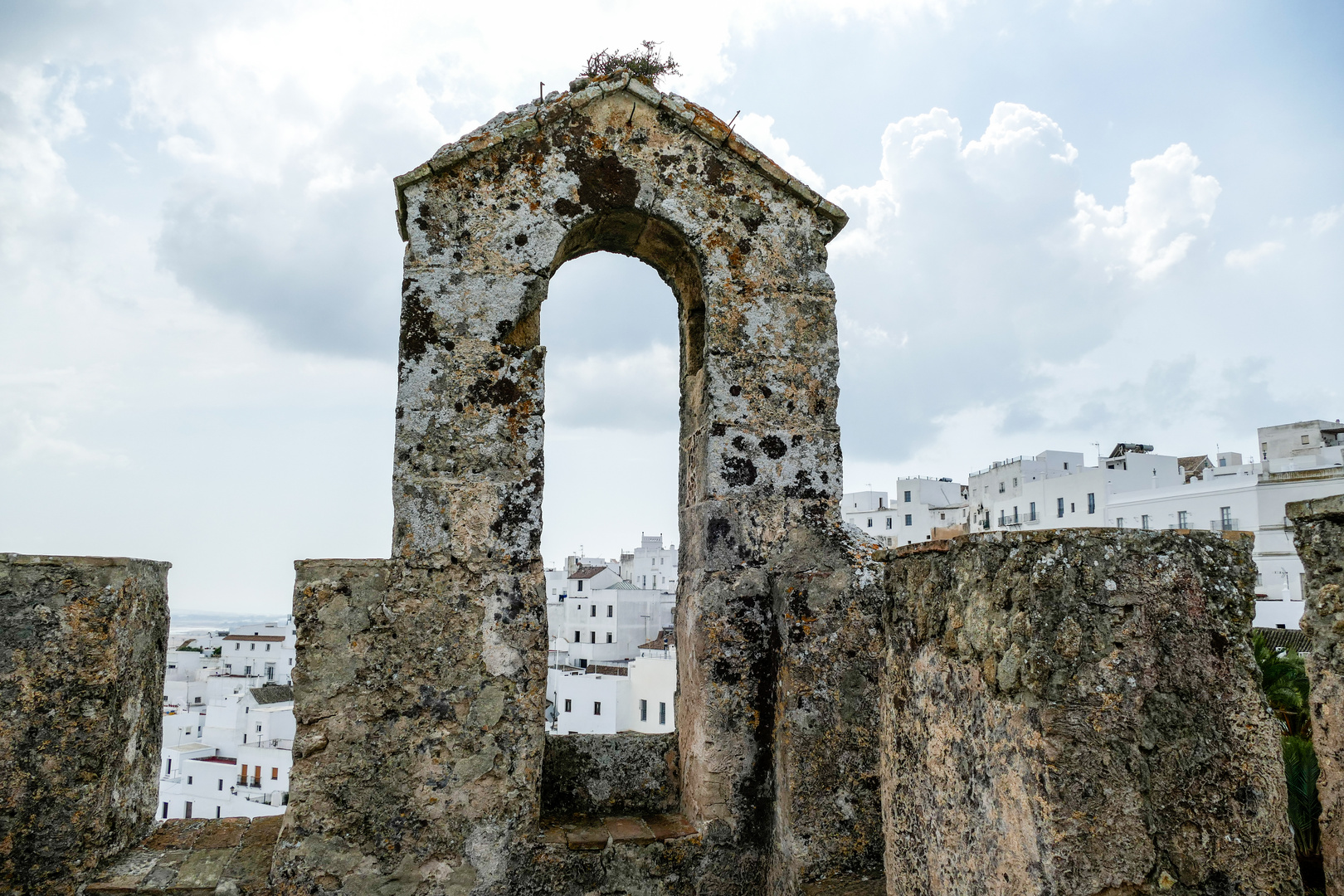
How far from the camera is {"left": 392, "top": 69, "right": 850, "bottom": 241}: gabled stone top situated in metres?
3.96

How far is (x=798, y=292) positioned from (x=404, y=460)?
1968 millimetres

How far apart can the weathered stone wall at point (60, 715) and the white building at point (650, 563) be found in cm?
4551

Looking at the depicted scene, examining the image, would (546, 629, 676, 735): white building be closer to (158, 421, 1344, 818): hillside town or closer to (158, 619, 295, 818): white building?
(158, 421, 1344, 818): hillside town

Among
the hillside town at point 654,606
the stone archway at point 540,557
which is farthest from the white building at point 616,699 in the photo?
the stone archway at point 540,557

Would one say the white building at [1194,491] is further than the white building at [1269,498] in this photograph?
Yes

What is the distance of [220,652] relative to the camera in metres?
39.4

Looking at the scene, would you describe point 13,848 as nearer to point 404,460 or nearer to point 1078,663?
point 404,460

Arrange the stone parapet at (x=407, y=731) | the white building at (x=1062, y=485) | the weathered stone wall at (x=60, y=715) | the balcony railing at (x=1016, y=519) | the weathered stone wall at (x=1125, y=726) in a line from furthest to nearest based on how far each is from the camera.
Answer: the balcony railing at (x=1016, y=519) < the white building at (x=1062, y=485) < the stone parapet at (x=407, y=731) < the weathered stone wall at (x=60, y=715) < the weathered stone wall at (x=1125, y=726)

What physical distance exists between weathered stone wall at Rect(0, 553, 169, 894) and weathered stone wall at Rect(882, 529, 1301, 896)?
3.03 metres

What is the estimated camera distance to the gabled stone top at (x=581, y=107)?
3.96m

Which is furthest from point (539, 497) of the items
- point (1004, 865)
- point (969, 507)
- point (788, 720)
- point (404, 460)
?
point (969, 507)

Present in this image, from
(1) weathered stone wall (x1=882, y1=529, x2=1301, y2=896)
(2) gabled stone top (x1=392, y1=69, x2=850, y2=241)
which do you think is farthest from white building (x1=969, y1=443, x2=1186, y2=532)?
(1) weathered stone wall (x1=882, y1=529, x2=1301, y2=896)

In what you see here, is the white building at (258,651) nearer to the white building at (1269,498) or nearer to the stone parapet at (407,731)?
the white building at (1269,498)

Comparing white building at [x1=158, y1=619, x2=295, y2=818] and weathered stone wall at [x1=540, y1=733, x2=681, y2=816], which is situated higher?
weathered stone wall at [x1=540, y1=733, x2=681, y2=816]
